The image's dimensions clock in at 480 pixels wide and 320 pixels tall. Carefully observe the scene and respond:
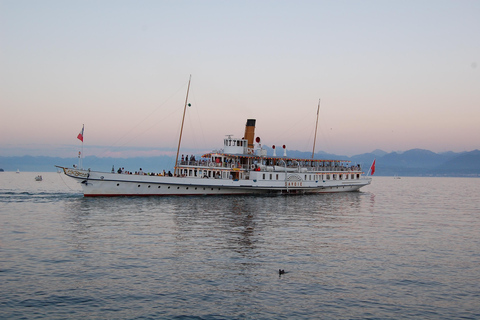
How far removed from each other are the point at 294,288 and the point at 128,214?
85.3 ft

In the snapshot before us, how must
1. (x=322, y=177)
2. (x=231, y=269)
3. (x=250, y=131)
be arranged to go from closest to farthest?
(x=231, y=269) → (x=250, y=131) → (x=322, y=177)

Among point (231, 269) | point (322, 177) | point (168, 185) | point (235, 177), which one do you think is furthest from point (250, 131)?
point (231, 269)

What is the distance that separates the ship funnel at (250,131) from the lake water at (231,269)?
3777cm

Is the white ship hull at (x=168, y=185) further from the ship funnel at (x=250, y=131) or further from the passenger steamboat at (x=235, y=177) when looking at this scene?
the ship funnel at (x=250, y=131)

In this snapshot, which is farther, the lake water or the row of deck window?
the row of deck window

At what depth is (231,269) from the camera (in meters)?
20.6

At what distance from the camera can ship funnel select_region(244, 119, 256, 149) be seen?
75.4m

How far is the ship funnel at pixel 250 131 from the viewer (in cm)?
7544

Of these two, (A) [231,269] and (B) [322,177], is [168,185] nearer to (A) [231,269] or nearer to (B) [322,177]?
(B) [322,177]

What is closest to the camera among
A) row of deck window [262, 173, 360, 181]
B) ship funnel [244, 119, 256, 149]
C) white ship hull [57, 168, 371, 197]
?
white ship hull [57, 168, 371, 197]

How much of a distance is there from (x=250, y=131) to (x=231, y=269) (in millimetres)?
55950

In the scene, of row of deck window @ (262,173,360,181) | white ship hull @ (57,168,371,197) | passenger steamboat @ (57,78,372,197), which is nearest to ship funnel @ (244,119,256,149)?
passenger steamboat @ (57,78,372,197)

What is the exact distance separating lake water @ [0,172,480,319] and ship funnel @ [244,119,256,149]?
37.8 meters

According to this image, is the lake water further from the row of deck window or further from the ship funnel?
the ship funnel
